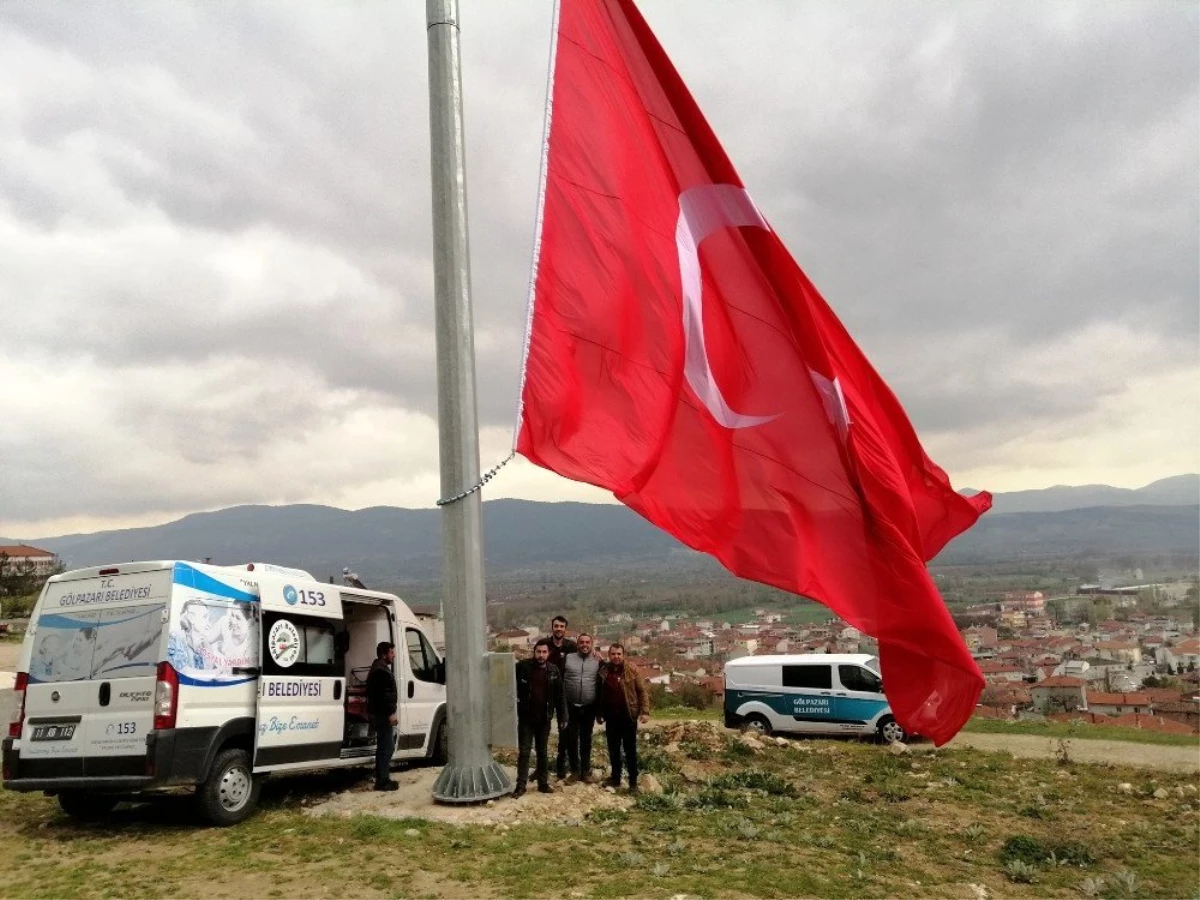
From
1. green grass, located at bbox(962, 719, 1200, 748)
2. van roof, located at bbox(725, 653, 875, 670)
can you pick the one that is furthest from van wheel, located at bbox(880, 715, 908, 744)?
green grass, located at bbox(962, 719, 1200, 748)

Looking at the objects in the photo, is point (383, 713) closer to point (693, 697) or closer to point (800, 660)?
point (800, 660)

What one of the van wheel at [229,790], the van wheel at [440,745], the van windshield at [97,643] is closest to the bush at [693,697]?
the van wheel at [440,745]

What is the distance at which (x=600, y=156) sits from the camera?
8047 millimetres

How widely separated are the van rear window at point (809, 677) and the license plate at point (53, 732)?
15637 millimetres

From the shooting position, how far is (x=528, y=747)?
34.5 ft

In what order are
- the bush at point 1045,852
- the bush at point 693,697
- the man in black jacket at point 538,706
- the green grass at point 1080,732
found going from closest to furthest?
the bush at point 1045,852 → the man in black jacket at point 538,706 → the green grass at point 1080,732 → the bush at point 693,697

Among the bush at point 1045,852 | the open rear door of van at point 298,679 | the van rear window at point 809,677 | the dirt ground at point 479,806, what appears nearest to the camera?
the bush at point 1045,852

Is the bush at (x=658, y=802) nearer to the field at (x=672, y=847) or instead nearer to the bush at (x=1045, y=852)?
the field at (x=672, y=847)

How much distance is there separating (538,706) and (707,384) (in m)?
4.97

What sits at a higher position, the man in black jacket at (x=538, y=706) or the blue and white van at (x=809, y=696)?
the man in black jacket at (x=538, y=706)

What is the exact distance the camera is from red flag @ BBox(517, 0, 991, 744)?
7.02 m

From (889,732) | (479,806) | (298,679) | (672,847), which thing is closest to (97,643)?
(298,679)

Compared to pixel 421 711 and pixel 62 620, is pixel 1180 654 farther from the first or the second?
pixel 62 620

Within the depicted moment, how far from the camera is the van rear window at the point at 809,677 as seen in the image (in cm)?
2059
